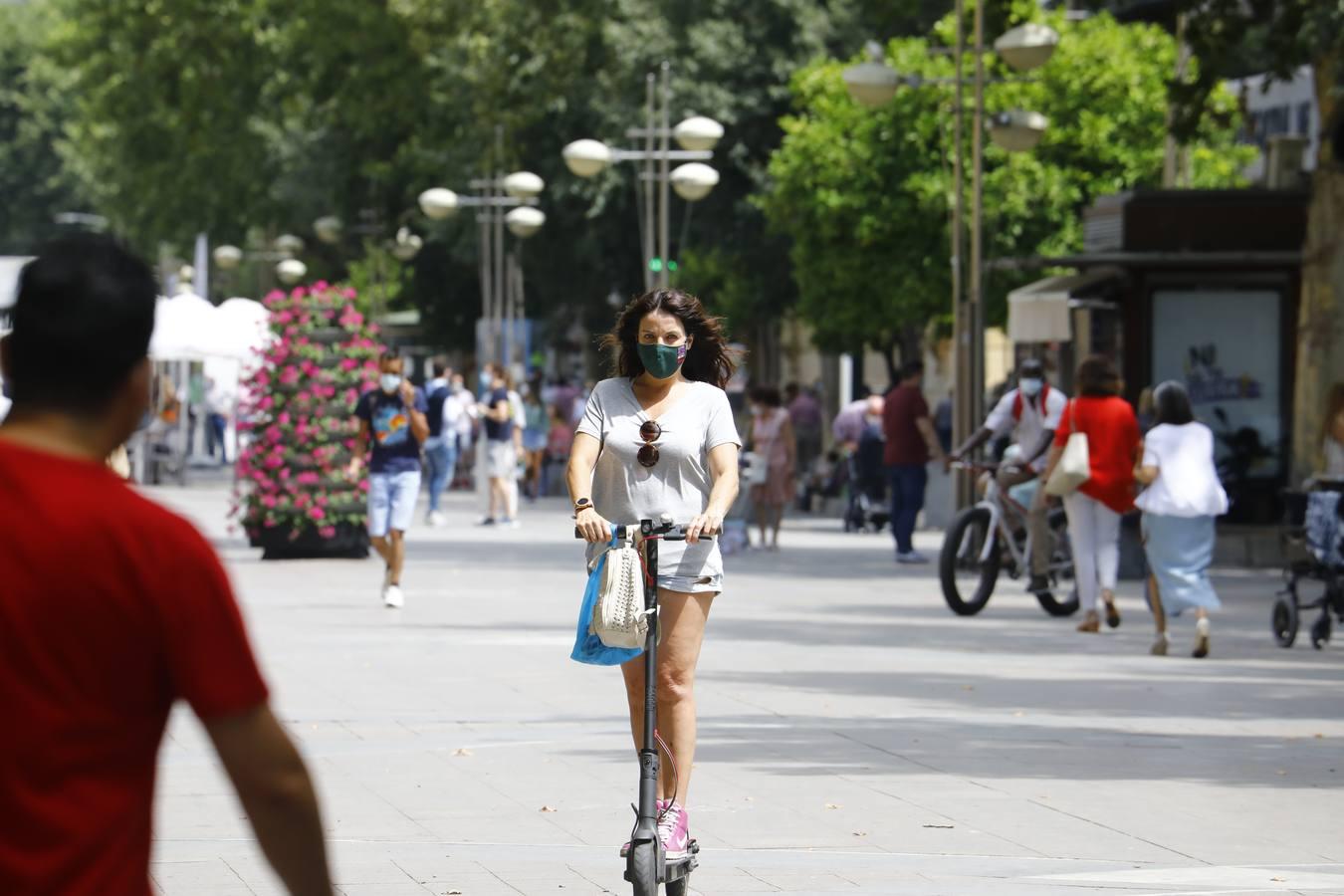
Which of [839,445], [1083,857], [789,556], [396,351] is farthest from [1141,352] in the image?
[1083,857]

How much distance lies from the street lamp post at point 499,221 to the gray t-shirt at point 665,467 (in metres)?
31.1

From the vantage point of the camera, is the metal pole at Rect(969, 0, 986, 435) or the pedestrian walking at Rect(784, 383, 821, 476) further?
the pedestrian walking at Rect(784, 383, 821, 476)

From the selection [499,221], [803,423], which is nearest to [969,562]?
→ [803,423]

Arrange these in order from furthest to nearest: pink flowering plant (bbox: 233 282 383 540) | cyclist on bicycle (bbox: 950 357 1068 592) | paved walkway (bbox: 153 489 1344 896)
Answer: pink flowering plant (bbox: 233 282 383 540) < cyclist on bicycle (bbox: 950 357 1068 592) < paved walkway (bbox: 153 489 1344 896)

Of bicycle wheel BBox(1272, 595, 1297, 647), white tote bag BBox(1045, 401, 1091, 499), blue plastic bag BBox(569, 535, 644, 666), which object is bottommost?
bicycle wheel BBox(1272, 595, 1297, 647)

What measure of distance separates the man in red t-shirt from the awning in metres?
22.8

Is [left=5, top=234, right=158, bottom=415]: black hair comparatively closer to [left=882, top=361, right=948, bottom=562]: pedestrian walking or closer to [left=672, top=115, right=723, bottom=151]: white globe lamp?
[left=882, top=361, right=948, bottom=562]: pedestrian walking

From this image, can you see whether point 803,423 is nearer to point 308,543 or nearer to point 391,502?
point 308,543

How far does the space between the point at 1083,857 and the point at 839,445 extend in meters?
26.3

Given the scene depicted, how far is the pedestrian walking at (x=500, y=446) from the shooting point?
30484 millimetres

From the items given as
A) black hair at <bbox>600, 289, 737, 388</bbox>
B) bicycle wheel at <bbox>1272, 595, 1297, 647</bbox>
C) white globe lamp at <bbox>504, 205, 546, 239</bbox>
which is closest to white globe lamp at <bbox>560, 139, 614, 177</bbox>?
white globe lamp at <bbox>504, 205, 546, 239</bbox>

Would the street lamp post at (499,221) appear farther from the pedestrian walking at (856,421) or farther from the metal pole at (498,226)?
the pedestrian walking at (856,421)

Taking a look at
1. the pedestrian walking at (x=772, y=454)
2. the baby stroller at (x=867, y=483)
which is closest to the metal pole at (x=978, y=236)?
the pedestrian walking at (x=772, y=454)

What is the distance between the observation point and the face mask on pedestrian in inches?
289
